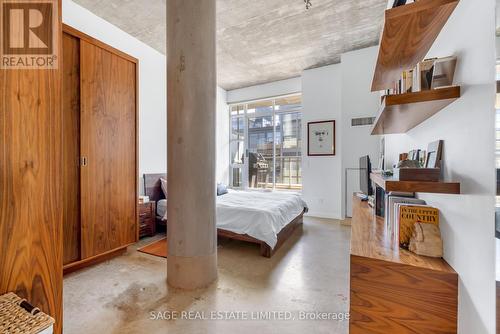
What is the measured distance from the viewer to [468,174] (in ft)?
2.68

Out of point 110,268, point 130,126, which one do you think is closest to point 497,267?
point 110,268

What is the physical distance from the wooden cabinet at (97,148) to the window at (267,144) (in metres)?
3.60

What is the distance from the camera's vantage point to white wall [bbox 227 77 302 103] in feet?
17.7

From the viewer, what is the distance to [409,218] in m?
1.15

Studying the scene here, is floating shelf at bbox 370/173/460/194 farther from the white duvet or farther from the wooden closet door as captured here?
the wooden closet door

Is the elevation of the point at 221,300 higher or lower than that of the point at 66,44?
lower

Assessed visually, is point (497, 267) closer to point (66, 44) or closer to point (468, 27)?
point (468, 27)

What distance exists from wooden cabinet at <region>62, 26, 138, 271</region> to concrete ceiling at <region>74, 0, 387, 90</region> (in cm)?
94

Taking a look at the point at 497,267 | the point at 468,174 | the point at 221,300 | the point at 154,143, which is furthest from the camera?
the point at 154,143

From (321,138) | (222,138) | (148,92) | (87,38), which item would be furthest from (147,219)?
(321,138)

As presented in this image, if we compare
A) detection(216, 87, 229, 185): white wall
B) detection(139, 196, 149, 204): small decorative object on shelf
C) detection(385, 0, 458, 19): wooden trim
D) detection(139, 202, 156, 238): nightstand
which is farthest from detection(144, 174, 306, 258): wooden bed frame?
detection(385, 0, 458, 19): wooden trim

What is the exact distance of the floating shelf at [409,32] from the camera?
2.95 ft

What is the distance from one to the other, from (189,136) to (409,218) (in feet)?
5.67

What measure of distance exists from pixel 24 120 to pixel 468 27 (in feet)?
5.86
